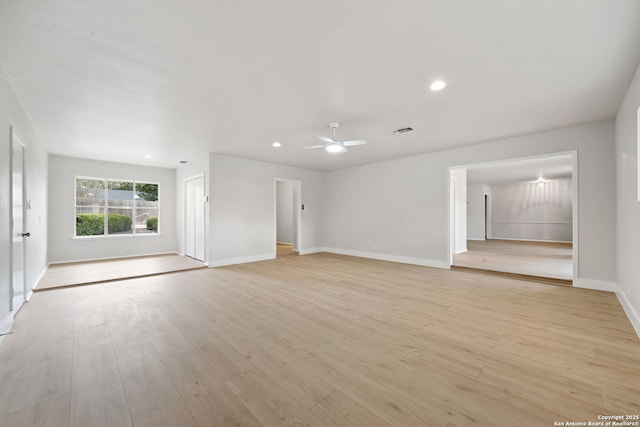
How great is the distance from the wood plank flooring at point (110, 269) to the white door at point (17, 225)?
3.34 ft

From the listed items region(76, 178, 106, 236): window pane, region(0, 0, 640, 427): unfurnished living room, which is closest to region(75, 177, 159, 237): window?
region(76, 178, 106, 236): window pane

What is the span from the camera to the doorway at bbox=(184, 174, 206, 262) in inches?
253

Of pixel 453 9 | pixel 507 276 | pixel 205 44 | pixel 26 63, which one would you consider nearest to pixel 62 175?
pixel 26 63

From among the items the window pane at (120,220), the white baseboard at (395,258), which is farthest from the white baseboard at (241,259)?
the window pane at (120,220)

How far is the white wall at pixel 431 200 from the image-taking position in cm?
405

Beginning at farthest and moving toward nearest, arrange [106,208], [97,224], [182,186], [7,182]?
[182,186] < [106,208] < [97,224] < [7,182]

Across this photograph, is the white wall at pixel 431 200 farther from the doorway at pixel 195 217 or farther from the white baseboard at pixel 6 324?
the white baseboard at pixel 6 324

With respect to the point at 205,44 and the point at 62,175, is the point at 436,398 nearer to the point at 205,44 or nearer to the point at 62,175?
the point at 205,44

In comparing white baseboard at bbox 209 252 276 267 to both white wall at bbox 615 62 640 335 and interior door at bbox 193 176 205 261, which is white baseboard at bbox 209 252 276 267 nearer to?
interior door at bbox 193 176 205 261

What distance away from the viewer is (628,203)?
121 inches

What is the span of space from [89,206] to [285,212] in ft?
19.3

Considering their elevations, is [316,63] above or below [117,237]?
above

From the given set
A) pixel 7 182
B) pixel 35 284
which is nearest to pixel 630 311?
pixel 7 182

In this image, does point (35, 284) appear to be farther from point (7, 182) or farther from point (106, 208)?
point (106, 208)
